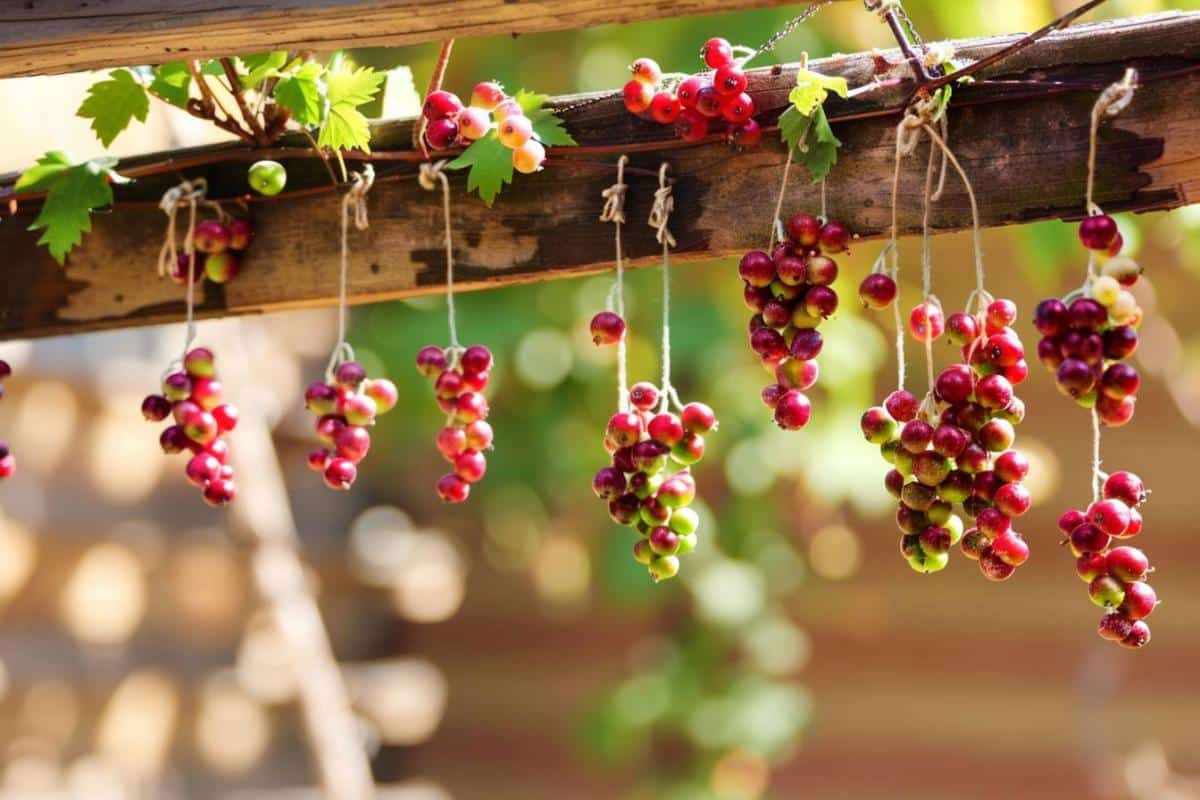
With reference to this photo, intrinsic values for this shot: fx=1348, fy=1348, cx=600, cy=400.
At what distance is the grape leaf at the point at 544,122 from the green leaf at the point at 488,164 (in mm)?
39

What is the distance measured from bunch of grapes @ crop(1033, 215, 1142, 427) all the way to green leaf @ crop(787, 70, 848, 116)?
28cm

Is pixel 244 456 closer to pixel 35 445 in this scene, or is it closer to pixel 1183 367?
pixel 35 445

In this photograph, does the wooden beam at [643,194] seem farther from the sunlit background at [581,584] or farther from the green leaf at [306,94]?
the sunlit background at [581,584]

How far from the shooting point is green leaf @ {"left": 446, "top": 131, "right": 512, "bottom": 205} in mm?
1287

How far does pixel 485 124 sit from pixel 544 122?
2.3 inches

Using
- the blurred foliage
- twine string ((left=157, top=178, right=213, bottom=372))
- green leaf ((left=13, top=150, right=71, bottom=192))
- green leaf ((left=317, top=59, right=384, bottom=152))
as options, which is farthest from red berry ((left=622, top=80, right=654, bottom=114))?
the blurred foliage

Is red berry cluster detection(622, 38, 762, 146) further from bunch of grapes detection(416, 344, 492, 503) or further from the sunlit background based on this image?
the sunlit background

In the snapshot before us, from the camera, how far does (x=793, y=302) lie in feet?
3.89

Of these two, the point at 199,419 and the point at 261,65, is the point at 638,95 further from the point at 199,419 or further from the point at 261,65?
the point at 199,419

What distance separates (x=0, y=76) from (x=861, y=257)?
212 centimetres

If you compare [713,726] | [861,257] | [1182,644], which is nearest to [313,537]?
[713,726]

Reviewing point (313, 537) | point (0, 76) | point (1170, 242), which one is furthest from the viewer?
point (313, 537)

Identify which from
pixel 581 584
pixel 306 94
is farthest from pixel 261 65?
pixel 581 584

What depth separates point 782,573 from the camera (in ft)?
10.4
